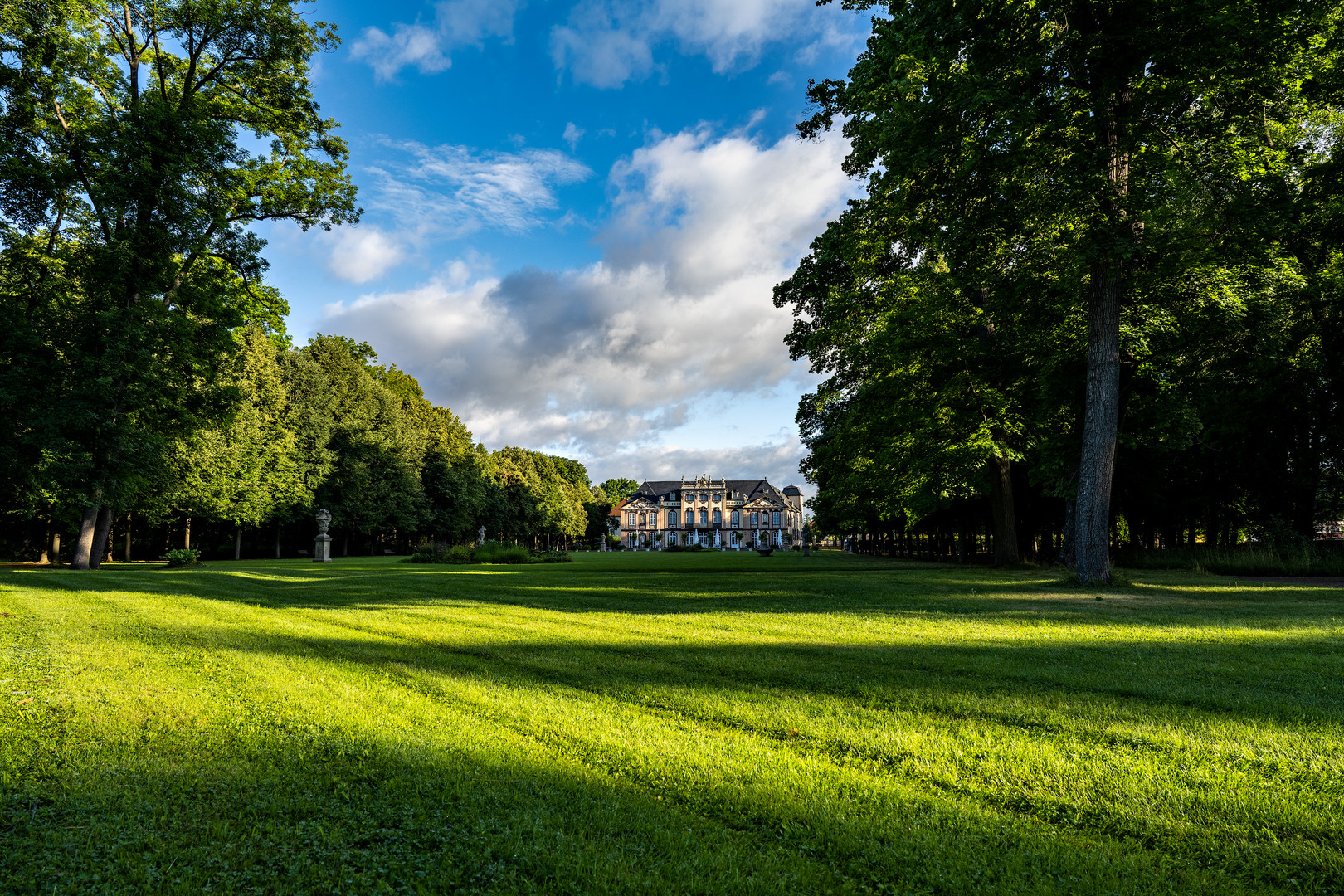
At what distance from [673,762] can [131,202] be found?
68.9ft

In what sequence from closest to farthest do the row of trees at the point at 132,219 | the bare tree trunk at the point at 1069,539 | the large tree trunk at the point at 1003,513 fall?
the row of trees at the point at 132,219
the bare tree trunk at the point at 1069,539
the large tree trunk at the point at 1003,513

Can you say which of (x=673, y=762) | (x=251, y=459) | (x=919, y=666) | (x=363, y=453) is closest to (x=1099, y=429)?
(x=919, y=666)

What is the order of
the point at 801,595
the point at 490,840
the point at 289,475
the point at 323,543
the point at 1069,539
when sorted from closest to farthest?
the point at 490,840
the point at 801,595
the point at 1069,539
the point at 323,543
the point at 289,475

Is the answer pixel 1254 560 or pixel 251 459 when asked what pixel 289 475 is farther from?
pixel 1254 560

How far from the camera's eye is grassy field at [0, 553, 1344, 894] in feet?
7.75

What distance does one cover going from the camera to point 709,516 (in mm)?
109000

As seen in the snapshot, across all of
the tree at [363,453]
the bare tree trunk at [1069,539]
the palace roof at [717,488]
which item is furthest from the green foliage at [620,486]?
the bare tree trunk at [1069,539]

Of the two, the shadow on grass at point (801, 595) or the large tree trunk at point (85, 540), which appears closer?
the shadow on grass at point (801, 595)

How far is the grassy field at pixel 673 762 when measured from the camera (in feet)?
7.75

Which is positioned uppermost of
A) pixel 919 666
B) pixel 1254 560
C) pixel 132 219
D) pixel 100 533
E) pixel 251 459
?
pixel 132 219

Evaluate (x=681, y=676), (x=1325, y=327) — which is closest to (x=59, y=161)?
(x=681, y=676)

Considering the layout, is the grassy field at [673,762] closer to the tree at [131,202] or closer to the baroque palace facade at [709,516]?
the tree at [131,202]

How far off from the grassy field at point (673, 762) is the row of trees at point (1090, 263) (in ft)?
31.4

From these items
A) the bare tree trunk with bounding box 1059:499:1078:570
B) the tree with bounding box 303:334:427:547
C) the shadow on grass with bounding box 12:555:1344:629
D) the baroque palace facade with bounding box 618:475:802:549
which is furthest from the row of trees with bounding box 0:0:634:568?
the baroque palace facade with bounding box 618:475:802:549
